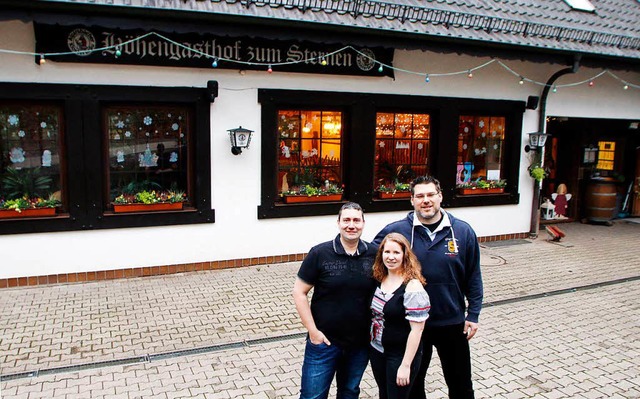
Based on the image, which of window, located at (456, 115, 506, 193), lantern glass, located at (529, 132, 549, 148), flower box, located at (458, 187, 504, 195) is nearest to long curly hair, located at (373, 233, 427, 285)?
flower box, located at (458, 187, 504, 195)

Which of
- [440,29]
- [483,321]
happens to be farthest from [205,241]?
[440,29]

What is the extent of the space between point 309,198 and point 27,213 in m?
4.12

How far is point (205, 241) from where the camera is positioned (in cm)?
848

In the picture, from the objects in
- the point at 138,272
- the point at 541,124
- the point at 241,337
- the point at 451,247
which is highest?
the point at 541,124

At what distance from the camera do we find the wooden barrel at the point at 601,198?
512 inches

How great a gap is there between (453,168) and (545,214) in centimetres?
420

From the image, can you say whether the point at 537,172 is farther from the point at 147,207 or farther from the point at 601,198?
the point at 147,207

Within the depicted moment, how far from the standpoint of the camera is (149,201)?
8.10m

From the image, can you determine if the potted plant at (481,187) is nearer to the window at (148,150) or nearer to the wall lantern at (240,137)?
the wall lantern at (240,137)

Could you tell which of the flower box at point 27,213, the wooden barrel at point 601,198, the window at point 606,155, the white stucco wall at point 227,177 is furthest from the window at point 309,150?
the window at point 606,155

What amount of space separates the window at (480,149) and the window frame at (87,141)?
5.13m

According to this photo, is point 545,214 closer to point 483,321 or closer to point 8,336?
point 483,321

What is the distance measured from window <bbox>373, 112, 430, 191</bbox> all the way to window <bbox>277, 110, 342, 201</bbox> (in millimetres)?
804

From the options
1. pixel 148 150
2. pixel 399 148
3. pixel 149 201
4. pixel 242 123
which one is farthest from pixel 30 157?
pixel 399 148
